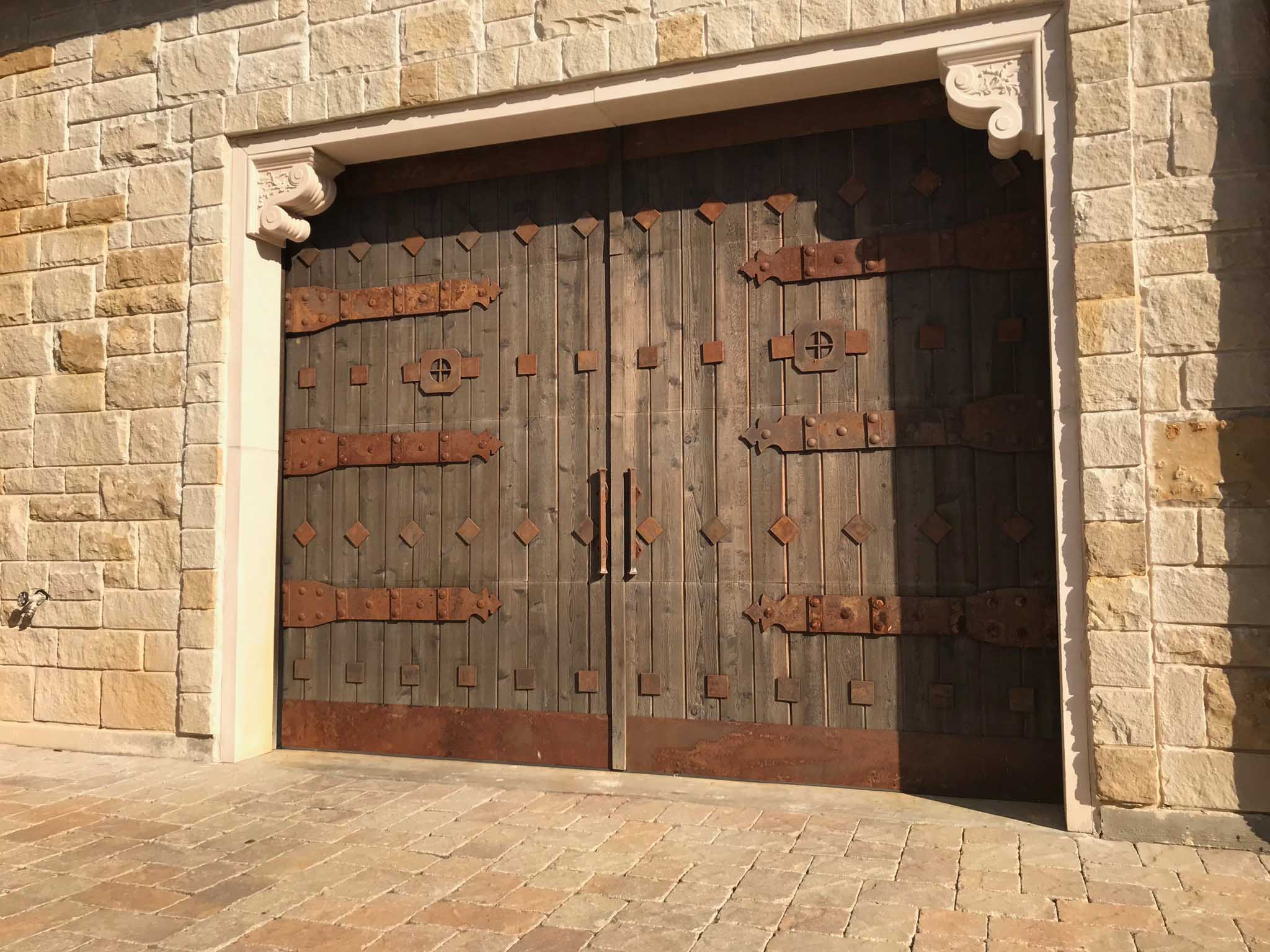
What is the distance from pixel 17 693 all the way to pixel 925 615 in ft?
12.9

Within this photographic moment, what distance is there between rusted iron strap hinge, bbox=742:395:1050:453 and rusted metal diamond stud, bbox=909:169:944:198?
801 millimetres

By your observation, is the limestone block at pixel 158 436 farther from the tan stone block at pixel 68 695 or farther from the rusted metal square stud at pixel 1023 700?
the rusted metal square stud at pixel 1023 700

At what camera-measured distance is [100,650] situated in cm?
425

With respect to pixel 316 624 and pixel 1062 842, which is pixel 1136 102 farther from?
pixel 316 624

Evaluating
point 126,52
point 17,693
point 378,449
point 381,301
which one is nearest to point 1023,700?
point 378,449

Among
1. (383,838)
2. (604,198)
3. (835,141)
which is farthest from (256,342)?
(835,141)

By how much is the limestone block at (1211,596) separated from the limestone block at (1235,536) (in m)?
0.03

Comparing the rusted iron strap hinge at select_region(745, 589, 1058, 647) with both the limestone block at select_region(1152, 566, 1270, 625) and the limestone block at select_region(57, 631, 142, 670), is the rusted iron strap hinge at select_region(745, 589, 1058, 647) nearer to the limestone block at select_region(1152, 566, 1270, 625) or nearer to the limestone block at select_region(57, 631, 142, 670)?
the limestone block at select_region(1152, 566, 1270, 625)

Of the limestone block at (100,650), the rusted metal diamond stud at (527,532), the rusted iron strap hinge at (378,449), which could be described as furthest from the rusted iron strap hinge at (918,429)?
the limestone block at (100,650)

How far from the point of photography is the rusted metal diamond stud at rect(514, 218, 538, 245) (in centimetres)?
410

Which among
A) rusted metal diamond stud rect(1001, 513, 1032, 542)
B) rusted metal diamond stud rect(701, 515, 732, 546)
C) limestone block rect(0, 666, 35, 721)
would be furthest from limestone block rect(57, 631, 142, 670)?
rusted metal diamond stud rect(1001, 513, 1032, 542)

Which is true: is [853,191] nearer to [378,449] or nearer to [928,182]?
[928,182]

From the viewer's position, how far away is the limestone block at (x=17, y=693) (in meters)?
4.37

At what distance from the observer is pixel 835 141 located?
374 centimetres
